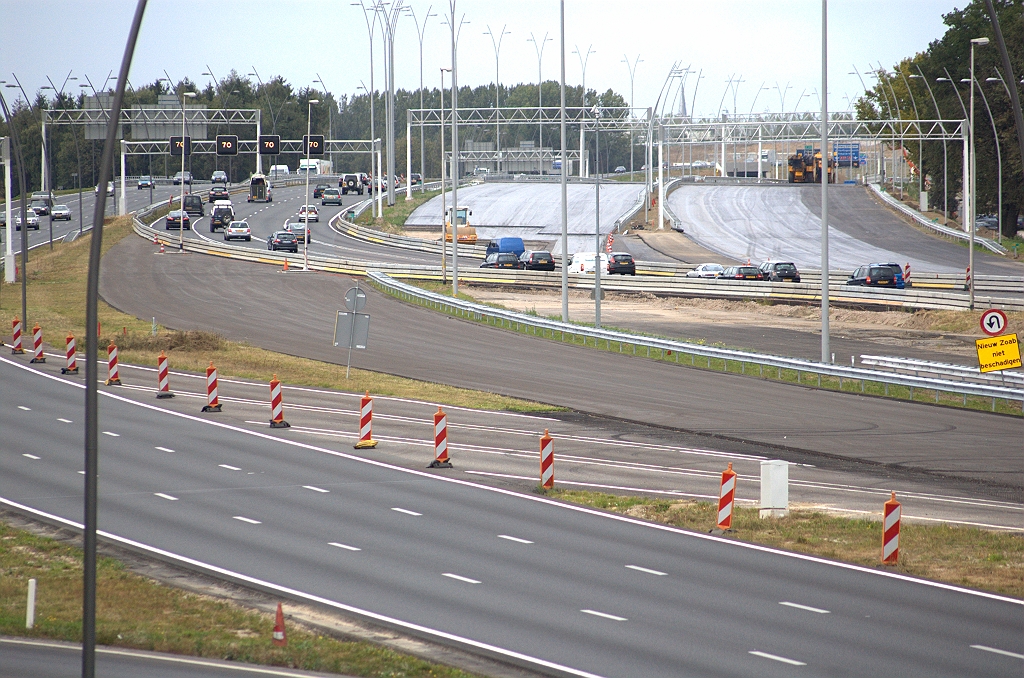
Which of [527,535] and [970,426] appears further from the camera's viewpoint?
[970,426]

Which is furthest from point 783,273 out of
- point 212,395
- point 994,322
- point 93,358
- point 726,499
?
point 93,358

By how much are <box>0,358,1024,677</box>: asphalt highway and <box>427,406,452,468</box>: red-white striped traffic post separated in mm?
621

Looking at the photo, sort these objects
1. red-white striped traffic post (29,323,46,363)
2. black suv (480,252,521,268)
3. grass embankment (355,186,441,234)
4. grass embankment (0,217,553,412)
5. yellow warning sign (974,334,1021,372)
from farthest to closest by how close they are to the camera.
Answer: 1. grass embankment (355,186,441,234)
2. black suv (480,252,521,268)
3. red-white striped traffic post (29,323,46,363)
4. grass embankment (0,217,553,412)
5. yellow warning sign (974,334,1021,372)

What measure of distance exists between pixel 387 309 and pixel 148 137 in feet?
177

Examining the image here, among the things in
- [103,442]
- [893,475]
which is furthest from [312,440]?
[893,475]

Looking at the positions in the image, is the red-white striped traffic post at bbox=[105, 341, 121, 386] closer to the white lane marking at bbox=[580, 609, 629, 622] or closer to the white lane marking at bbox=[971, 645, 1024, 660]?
the white lane marking at bbox=[580, 609, 629, 622]

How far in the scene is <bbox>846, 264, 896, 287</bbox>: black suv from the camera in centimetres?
5478

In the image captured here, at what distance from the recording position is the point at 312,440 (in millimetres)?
25078

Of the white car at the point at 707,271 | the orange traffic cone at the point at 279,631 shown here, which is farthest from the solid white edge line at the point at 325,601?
the white car at the point at 707,271

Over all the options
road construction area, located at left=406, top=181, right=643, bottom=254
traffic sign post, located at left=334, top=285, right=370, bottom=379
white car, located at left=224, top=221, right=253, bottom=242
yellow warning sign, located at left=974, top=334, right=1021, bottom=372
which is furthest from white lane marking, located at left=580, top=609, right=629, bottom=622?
white car, located at left=224, top=221, right=253, bottom=242

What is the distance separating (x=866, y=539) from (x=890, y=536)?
1.45m

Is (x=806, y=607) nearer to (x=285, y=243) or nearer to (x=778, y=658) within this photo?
(x=778, y=658)

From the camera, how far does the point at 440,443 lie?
22.2 m

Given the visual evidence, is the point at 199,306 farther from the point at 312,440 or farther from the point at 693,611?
the point at 693,611
